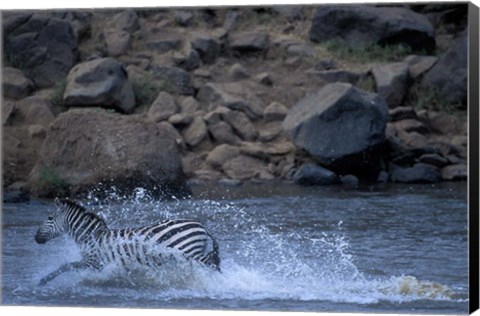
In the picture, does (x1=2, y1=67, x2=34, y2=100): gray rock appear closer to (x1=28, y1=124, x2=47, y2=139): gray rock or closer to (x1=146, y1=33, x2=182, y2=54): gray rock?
(x1=28, y1=124, x2=47, y2=139): gray rock

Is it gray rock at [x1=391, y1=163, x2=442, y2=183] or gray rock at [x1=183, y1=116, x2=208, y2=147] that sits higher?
gray rock at [x1=183, y1=116, x2=208, y2=147]

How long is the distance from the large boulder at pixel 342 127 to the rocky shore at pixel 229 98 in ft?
0.05

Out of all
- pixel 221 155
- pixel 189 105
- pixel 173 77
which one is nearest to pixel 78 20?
pixel 173 77

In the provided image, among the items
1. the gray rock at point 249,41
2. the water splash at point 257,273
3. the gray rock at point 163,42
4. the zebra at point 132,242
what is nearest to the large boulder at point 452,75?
the water splash at point 257,273

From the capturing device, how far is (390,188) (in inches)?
404

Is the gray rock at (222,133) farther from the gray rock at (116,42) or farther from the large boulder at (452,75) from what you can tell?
the large boulder at (452,75)

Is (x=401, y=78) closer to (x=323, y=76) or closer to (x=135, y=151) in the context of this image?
(x=323, y=76)

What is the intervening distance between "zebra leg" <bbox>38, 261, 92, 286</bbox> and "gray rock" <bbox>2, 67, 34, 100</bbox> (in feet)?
5.40

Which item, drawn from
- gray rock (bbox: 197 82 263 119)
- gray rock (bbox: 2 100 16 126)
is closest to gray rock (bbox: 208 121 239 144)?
gray rock (bbox: 197 82 263 119)

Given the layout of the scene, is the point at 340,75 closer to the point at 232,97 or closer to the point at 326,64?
the point at 326,64

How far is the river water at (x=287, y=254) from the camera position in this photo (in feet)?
28.5

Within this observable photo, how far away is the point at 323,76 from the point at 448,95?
1.76m

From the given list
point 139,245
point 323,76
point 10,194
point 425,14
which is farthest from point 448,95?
point 10,194

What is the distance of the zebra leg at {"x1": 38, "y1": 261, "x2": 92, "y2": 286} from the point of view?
29.3 feet
